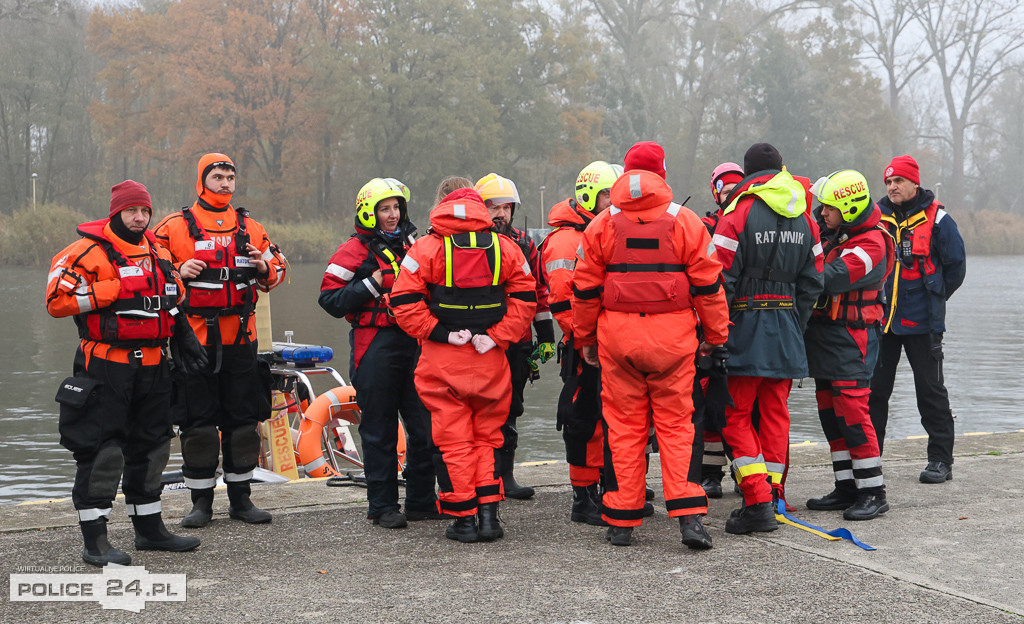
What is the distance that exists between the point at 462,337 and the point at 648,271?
1.02 m

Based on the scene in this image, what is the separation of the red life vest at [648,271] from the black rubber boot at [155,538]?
2.46 m

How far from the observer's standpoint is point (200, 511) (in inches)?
233

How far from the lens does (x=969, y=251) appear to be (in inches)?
2498

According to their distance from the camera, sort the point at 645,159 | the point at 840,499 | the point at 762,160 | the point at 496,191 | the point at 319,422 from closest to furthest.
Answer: the point at 645,159
the point at 762,160
the point at 840,499
the point at 496,191
the point at 319,422

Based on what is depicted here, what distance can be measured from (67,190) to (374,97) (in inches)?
666

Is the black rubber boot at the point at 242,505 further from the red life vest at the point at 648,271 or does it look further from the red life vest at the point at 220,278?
the red life vest at the point at 648,271

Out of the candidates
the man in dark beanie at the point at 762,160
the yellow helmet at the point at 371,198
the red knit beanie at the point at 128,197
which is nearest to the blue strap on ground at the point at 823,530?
the man in dark beanie at the point at 762,160

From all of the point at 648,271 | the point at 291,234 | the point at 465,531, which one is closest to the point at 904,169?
the point at 648,271

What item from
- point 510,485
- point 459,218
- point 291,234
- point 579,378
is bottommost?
point 510,485

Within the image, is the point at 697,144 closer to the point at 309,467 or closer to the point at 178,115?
the point at 178,115

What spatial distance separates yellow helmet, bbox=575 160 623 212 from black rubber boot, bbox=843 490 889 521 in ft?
7.29

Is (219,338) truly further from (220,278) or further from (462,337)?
(462,337)

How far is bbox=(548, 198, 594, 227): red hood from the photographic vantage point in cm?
620

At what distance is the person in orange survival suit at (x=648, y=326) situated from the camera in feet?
17.1
